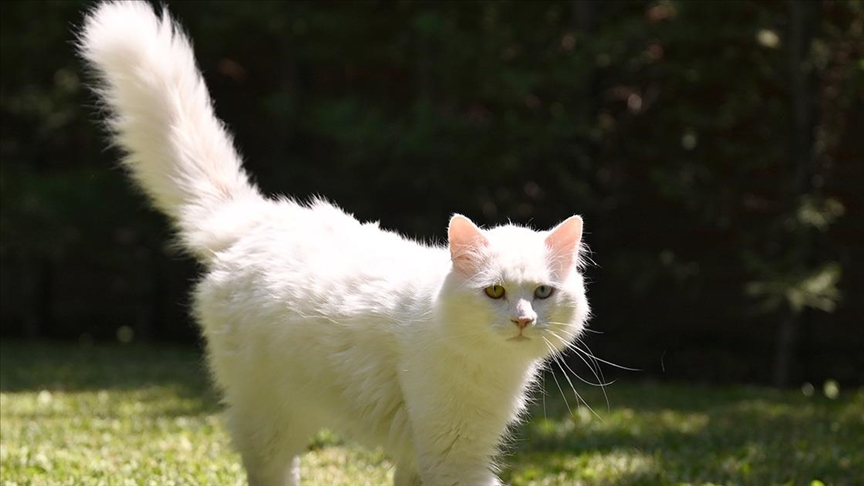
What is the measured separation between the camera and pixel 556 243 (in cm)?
354

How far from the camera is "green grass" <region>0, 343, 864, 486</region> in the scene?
488 centimetres

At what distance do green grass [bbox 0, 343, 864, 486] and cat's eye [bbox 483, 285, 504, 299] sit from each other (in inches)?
43.3

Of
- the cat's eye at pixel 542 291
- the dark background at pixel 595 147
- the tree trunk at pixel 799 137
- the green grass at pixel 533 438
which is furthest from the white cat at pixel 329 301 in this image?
the tree trunk at pixel 799 137

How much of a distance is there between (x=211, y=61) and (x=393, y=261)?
897cm

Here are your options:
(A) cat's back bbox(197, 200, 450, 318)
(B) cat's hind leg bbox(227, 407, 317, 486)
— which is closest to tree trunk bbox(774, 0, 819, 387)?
(A) cat's back bbox(197, 200, 450, 318)

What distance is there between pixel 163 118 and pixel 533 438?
2980 millimetres

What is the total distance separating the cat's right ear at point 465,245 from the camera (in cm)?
345

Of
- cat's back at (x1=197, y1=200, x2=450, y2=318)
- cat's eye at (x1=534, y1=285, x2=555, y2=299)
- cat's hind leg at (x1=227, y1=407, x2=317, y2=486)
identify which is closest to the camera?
cat's eye at (x1=534, y1=285, x2=555, y2=299)

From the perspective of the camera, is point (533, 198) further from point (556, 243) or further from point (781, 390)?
point (556, 243)

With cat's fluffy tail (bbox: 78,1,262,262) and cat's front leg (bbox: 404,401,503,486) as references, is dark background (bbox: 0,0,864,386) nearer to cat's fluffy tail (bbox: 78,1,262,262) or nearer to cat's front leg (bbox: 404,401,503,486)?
cat's fluffy tail (bbox: 78,1,262,262)

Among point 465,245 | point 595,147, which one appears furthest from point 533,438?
point 595,147

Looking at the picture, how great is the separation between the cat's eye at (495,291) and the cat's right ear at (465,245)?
8 centimetres

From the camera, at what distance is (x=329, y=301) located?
153 inches

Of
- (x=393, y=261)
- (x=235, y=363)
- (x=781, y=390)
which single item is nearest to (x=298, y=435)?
(x=235, y=363)
